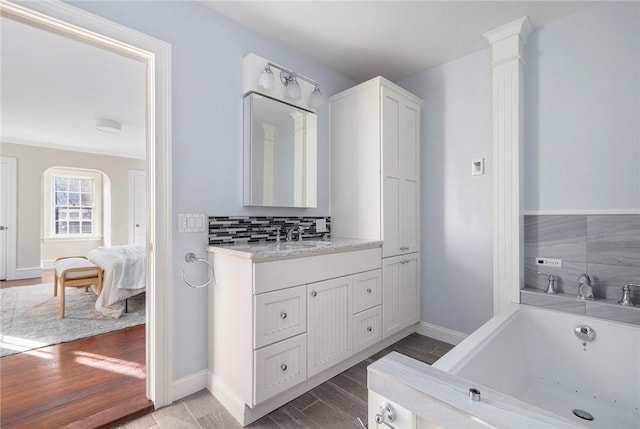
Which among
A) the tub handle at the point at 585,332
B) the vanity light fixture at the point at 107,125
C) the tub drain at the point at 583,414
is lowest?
the tub drain at the point at 583,414

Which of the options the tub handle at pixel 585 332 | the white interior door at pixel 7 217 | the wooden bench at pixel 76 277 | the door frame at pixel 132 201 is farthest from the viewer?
the door frame at pixel 132 201

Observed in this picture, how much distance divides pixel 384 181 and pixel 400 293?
98cm

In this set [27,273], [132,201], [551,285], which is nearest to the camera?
[551,285]

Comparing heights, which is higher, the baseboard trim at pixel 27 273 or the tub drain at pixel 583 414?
the baseboard trim at pixel 27 273

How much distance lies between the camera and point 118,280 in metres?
3.18

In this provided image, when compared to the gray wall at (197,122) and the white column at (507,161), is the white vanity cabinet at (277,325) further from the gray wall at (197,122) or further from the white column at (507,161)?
the white column at (507,161)

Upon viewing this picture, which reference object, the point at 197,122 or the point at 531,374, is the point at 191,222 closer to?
the point at 197,122

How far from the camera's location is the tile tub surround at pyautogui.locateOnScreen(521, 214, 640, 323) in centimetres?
183

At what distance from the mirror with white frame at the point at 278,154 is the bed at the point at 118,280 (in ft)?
6.91

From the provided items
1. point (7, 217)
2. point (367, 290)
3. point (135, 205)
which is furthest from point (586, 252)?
point (7, 217)

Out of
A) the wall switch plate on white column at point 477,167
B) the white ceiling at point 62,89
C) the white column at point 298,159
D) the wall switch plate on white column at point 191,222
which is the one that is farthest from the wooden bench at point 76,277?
the wall switch plate on white column at point 477,167

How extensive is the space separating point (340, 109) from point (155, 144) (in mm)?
1581

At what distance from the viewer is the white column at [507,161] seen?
2135 mm

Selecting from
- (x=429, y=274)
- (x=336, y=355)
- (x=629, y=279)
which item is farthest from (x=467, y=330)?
(x=336, y=355)
